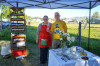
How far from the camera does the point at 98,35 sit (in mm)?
8070

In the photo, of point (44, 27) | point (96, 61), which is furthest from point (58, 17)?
point (96, 61)

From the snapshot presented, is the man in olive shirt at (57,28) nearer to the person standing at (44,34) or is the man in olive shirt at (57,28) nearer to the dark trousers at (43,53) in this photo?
the person standing at (44,34)

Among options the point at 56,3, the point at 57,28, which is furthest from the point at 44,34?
the point at 56,3

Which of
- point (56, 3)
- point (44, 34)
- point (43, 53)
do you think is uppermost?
point (56, 3)

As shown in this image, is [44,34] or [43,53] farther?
[43,53]

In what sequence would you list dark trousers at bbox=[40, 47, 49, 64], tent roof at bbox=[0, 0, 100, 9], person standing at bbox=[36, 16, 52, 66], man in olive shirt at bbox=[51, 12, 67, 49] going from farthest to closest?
tent roof at bbox=[0, 0, 100, 9] < dark trousers at bbox=[40, 47, 49, 64] < person standing at bbox=[36, 16, 52, 66] < man in olive shirt at bbox=[51, 12, 67, 49]

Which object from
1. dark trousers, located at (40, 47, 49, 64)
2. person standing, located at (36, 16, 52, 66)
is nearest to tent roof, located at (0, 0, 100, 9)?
person standing, located at (36, 16, 52, 66)

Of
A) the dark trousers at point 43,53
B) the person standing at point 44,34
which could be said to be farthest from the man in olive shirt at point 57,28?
the dark trousers at point 43,53

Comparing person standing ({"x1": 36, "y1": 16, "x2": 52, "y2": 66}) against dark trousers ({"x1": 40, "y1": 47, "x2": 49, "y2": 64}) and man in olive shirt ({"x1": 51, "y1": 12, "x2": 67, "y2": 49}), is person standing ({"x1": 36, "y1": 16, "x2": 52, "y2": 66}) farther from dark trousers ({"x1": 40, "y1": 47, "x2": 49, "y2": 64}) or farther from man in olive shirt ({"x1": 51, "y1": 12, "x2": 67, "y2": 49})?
man in olive shirt ({"x1": 51, "y1": 12, "x2": 67, "y2": 49})

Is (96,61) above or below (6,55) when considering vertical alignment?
above

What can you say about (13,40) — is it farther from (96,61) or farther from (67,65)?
(96,61)

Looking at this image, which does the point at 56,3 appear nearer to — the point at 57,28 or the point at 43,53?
the point at 57,28

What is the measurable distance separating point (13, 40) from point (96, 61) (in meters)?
2.83

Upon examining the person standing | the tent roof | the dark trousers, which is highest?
the tent roof
